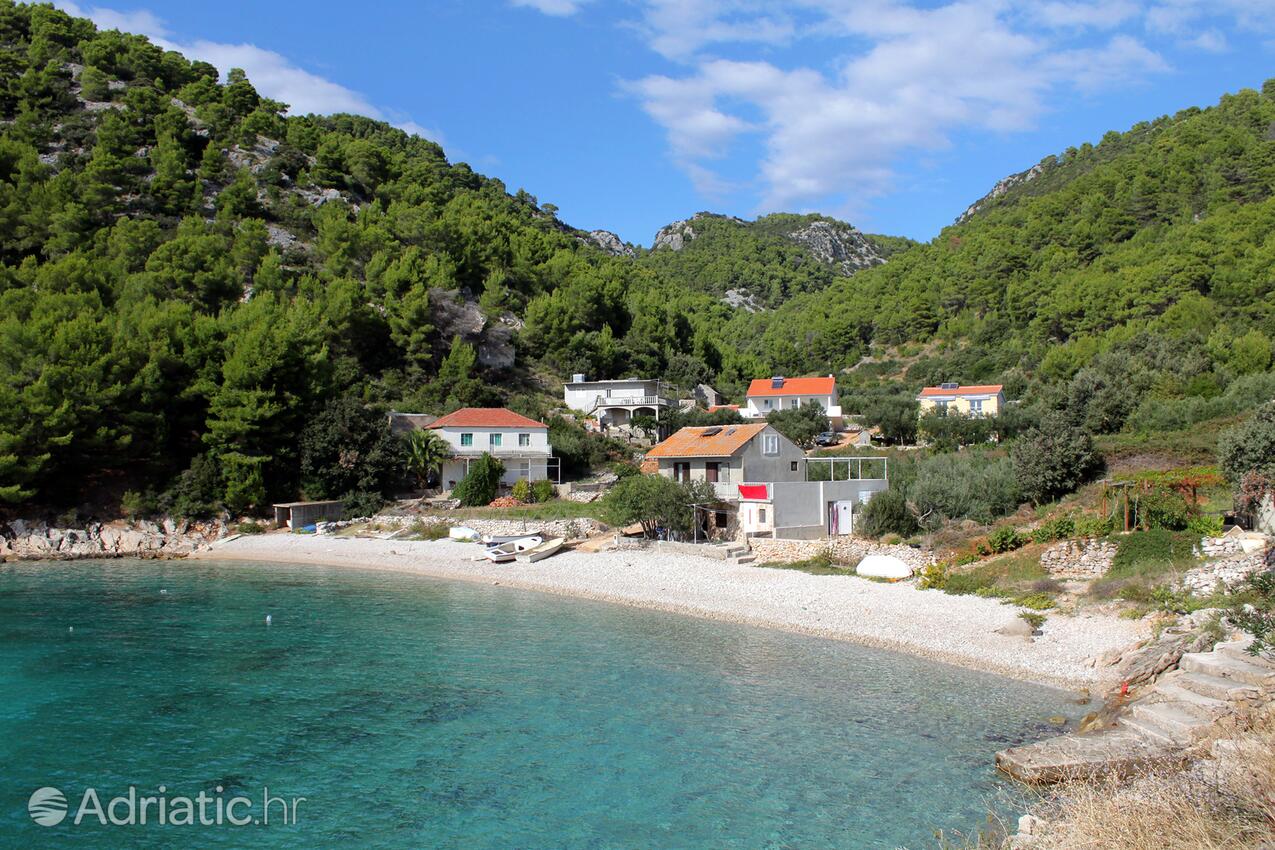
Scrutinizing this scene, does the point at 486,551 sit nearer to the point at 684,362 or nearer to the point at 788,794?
the point at 788,794

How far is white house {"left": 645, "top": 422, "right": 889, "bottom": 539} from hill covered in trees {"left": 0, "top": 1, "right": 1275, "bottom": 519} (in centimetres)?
1497

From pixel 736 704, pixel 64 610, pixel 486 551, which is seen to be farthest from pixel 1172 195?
pixel 64 610

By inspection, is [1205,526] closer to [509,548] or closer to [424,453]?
[509,548]

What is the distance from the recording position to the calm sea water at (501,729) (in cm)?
924

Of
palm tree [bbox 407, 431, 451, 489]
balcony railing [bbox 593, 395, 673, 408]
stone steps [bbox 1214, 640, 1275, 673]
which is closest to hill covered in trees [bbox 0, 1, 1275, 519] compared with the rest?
palm tree [bbox 407, 431, 451, 489]

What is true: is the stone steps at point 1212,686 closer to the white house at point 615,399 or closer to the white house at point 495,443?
the white house at point 495,443

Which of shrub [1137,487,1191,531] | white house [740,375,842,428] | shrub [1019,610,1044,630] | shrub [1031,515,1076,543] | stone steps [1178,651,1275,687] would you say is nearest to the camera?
stone steps [1178,651,1275,687]

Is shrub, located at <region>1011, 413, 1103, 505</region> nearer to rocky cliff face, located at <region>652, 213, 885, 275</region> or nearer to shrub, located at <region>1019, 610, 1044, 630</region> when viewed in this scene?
shrub, located at <region>1019, 610, 1044, 630</region>

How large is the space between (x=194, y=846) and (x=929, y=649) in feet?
42.1

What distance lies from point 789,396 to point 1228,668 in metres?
49.6

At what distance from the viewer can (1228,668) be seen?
1038 cm

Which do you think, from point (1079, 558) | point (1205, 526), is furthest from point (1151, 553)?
point (1205, 526)

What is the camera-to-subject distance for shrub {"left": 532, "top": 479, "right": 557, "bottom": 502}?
36438 mm

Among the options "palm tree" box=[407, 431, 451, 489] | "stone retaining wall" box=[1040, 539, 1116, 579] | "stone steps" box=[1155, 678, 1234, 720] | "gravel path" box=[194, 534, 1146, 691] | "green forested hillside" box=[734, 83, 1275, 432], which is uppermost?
"green forested hillside" box=[734, 83, 1275, 432]
